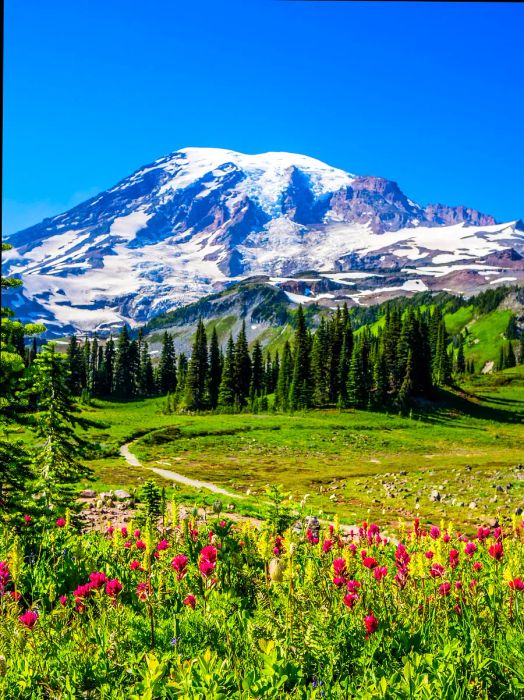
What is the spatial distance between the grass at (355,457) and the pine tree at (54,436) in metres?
5.60

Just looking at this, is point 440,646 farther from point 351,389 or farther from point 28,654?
point 351,389

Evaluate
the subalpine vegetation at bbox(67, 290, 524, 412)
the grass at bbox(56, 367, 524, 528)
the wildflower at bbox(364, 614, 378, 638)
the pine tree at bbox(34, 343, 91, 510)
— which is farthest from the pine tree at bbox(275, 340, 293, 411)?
the wildflower at bbox(364, 614, 378, 638)

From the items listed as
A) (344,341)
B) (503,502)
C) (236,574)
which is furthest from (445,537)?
(344,341)

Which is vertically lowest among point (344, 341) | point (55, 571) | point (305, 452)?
point (305, 452)

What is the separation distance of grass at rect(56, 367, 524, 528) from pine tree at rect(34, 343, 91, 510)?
560cm

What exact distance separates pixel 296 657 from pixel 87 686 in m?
1.76

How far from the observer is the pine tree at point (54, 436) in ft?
50.6

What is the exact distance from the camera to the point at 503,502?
83.1ft

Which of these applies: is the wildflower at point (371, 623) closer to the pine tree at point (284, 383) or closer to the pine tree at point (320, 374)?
the pine tree at point (284, 383)

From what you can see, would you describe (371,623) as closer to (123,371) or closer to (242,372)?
(242,372)

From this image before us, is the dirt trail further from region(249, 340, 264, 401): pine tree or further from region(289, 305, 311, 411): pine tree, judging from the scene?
region(249, 340, 264, 401): pine tree

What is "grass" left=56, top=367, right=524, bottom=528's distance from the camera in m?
27.7

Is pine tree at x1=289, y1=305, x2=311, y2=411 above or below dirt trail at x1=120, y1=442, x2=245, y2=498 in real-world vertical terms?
above

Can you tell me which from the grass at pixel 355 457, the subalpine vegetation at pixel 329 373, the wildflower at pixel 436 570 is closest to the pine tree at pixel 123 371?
the subalpine vegetation at pixel 329 373
